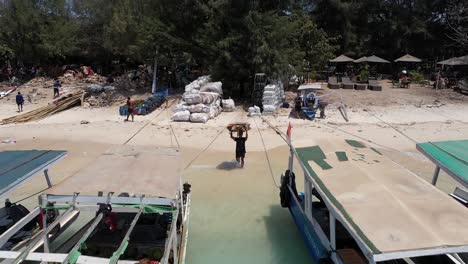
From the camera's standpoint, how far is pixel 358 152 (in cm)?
843

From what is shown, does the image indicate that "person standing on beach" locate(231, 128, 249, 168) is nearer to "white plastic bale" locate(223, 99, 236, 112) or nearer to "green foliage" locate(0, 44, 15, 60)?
"white plastic bale" locate(223, 99, 236, 112)

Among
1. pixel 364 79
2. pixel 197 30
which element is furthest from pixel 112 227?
pixel 364 79

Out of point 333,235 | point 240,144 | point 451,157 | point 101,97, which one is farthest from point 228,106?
point 333,235

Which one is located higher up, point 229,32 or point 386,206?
point 229,32

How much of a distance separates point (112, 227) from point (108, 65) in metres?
32.0

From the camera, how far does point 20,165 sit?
7516 mm

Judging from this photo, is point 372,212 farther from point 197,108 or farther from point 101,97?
point 101,97

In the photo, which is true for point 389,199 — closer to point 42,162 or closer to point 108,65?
point 42,162

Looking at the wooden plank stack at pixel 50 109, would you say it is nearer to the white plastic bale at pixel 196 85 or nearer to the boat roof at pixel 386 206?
the white plastic bale at pixel 196 85

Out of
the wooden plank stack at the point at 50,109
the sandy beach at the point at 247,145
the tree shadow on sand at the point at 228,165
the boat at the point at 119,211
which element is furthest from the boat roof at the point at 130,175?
the wooden plank stack at the point at 50,109

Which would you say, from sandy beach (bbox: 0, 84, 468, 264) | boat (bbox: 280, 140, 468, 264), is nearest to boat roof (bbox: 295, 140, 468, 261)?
boat (bbox: 280, 140, 468, 264)

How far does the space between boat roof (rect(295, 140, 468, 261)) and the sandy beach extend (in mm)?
1694

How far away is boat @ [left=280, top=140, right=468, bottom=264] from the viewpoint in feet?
16.3

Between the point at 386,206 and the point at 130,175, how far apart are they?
4.49 meters
